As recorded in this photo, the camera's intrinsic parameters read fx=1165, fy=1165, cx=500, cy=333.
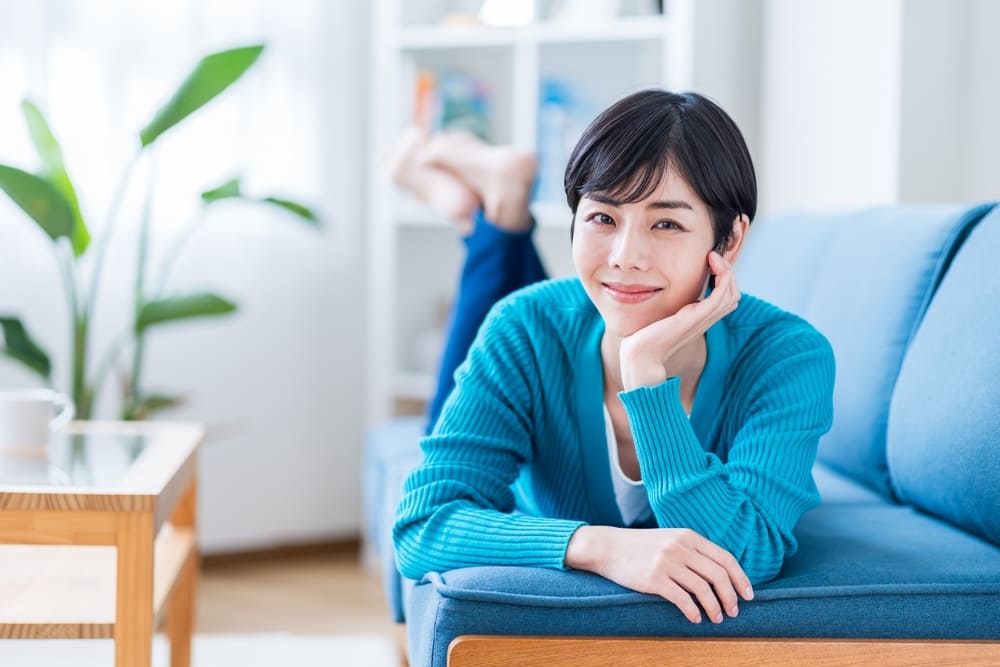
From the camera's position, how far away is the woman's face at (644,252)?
1.24 meters

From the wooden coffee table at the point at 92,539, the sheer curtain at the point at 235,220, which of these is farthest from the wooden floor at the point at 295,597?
the wooden coffee table at the point at 92,539

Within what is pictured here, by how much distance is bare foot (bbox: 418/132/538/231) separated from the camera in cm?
208

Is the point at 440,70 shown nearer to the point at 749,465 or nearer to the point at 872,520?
the point at 872,520

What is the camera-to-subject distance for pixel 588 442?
137 centimetres

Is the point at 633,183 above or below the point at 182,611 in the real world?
above

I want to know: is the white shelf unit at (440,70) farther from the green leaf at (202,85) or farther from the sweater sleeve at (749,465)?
the sweater sleeve at (749,465)

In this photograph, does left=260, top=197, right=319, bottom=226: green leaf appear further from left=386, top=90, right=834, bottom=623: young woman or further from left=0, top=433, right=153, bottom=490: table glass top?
left=386, top=90, right=834, bottom=623: young woman

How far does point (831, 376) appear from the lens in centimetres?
135

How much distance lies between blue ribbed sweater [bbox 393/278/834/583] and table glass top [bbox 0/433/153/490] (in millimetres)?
497

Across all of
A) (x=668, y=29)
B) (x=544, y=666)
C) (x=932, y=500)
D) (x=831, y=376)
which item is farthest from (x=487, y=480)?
(x=668, y=29)

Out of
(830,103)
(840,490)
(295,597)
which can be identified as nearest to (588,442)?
(840,490)

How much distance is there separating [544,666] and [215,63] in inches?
61.8

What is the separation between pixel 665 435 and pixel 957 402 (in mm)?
410

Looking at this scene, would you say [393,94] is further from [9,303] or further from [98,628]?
[98,628]
